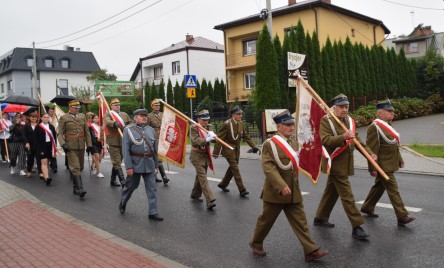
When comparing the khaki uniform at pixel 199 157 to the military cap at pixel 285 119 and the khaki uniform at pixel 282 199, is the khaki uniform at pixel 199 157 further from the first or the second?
the military cap at pixel 285 119

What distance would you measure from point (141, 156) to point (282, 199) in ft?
10.4

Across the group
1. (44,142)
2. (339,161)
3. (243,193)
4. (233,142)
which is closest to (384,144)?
(339,161)

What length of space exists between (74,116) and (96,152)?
2.37 meters

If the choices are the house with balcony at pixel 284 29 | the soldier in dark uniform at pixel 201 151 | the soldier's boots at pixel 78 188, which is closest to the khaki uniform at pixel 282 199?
the soldier in dark uniform at pixel 201 151

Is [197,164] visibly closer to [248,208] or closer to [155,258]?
[248,208]

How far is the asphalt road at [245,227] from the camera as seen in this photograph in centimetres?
524

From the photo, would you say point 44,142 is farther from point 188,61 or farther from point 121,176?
point 188,61

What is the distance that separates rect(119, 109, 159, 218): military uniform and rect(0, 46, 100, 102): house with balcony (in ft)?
212

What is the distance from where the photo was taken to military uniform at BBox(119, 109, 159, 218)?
747 cm

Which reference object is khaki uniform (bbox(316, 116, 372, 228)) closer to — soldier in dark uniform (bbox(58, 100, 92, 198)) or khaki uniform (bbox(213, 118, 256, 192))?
khaki uniform (bbox(213, 118, 256, 192))

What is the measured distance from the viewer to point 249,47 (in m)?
36.8

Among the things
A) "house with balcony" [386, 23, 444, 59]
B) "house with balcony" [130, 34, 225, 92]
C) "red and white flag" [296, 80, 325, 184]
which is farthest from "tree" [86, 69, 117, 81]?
"red and white flag" [296, 80, 325, 184]

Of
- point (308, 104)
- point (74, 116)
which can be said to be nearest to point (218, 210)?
point (308, 104)

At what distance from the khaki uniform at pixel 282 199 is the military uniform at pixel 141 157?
2.72 m
